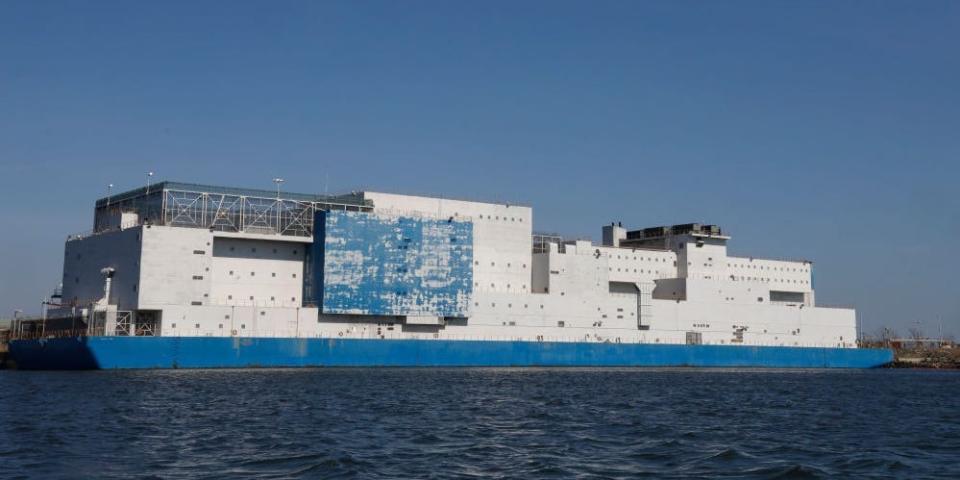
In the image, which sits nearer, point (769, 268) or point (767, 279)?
point (767, 279)

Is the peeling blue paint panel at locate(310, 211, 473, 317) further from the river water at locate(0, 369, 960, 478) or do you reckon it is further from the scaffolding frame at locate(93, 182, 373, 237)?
the river water at locate(0, 369, 960, 478)

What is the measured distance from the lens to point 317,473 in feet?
57.3

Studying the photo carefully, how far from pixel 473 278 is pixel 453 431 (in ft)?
118

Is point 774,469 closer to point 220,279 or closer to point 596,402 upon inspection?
point 596,402

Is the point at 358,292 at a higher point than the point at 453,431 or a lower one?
higher

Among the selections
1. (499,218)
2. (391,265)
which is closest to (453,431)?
(391,265)

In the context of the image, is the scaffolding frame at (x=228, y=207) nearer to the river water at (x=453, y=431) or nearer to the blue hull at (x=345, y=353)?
the blue hull at (x=345, y=353)

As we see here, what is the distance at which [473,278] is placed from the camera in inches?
2338

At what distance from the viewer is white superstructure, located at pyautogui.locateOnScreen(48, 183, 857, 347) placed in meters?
50.2

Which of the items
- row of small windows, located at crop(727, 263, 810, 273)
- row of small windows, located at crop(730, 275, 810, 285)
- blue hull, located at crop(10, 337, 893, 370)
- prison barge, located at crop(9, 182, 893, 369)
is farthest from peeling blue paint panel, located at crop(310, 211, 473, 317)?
row of small windows, located at crop(730, 275, 810, 285)

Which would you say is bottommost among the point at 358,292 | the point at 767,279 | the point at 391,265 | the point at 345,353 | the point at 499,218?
the point at 345,353

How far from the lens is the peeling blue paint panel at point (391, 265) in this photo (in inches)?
2099

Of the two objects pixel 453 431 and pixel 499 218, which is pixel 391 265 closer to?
pixel 499 218

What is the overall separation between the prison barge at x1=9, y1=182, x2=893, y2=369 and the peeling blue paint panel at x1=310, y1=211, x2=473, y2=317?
0.26ft
